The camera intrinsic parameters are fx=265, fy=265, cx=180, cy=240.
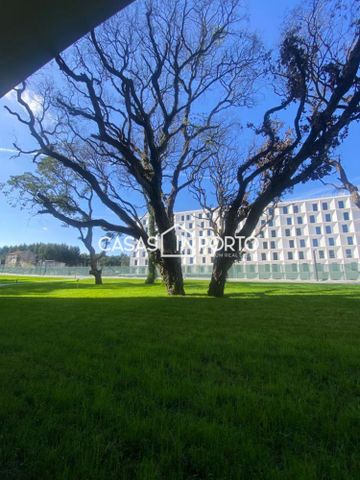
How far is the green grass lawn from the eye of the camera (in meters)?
1.52

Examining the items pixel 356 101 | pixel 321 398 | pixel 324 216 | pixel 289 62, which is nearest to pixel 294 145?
pixel 356 101

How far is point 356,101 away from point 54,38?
1012cm

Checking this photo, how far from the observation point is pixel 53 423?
193 centimetres

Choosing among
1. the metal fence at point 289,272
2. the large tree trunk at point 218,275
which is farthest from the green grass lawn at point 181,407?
the metal fence at point 289,272

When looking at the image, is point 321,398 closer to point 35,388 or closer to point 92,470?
point 92,470

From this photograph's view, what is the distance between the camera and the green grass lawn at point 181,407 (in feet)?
4.97

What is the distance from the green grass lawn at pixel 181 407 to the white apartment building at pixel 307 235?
48162 mm

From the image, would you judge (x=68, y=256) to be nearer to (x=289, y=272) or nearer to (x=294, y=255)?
(x=294, y=255)

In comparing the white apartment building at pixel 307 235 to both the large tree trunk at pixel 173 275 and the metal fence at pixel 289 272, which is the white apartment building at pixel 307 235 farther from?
the large tree trunk at pixel 173 275

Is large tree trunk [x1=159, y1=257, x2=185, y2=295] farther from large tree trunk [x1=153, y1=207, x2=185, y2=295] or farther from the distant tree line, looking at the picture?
the distant tree line

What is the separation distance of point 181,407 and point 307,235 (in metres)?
63.2

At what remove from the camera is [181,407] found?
2.16 metres

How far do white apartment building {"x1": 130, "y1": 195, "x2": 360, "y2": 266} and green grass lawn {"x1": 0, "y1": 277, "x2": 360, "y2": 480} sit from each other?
48162 millimetres

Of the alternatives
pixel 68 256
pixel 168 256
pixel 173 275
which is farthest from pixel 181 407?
pixel 68 256
